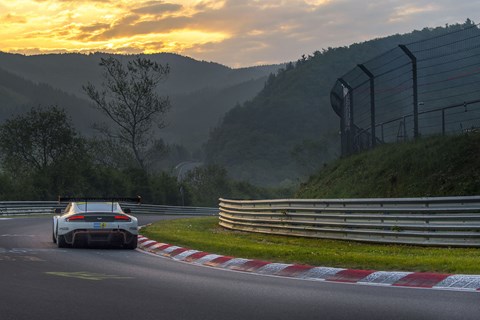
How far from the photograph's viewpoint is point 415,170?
20.6m

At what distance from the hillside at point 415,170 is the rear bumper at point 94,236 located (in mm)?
7507

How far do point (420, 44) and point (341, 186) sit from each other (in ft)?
21.6

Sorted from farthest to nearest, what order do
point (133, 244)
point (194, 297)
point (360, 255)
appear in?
point (133, 244) → point (360, 255) → point (194, 297)

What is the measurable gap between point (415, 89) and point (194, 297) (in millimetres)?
12477

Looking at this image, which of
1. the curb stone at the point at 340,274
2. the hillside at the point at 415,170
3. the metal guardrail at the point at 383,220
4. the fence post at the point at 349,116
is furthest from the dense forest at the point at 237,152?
the curb stone at the point at 340,274

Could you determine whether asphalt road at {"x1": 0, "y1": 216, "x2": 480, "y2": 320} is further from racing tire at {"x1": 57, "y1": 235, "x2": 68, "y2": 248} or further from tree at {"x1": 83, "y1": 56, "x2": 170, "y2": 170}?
tree at {"x1": 83, "y1": 56, "x2": 170, "y2": 170}

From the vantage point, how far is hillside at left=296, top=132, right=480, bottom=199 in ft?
61.3

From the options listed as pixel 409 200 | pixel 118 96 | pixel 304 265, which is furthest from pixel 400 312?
pixel 118 96

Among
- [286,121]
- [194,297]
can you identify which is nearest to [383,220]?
[194,297]

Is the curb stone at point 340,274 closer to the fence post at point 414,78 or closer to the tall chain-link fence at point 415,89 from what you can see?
the fence post at point 414,78

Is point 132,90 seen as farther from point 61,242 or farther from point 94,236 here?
point 94,236

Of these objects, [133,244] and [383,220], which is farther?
[133,244]

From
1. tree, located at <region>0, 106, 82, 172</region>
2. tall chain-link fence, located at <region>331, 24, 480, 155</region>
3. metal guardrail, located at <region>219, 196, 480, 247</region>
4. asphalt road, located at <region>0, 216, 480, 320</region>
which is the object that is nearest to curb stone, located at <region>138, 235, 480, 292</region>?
asphalt road, located at <region>0, 216, 480, 320</region>

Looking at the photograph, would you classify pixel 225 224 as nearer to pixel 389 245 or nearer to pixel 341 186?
pixel 341 186
